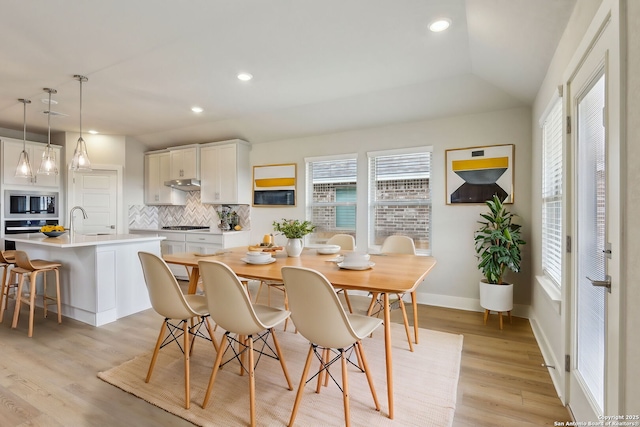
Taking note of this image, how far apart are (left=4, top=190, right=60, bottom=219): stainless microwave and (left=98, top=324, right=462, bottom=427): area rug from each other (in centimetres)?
408

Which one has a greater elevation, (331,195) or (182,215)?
(331,195)

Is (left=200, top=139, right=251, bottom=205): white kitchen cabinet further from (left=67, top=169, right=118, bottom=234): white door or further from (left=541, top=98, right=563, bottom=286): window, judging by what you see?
(left=541, top=98, right=563, bottom=286): window

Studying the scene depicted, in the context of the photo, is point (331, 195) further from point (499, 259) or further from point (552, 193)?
point (552, 193)

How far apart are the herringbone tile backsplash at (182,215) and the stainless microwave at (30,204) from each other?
3.70 ft

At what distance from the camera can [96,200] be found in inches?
218

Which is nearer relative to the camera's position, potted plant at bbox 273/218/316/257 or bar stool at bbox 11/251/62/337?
potted plant at bbox 273/218/316/257

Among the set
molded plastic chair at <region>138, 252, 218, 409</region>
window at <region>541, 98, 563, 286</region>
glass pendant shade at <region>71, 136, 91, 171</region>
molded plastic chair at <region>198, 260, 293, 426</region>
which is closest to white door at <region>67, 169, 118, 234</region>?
glass pendant shade at <region>71, 136, 91, 171</region>

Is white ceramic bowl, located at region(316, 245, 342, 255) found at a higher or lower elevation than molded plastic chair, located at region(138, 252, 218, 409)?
higher

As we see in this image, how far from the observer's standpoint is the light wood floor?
73.8 inches

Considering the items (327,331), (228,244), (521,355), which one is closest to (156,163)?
(228,244)

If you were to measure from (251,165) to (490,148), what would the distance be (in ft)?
11.7

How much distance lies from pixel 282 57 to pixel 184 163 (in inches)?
139

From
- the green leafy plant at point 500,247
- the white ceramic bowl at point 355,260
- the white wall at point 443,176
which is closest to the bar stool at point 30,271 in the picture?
the white ceramic bowl at point 355,260

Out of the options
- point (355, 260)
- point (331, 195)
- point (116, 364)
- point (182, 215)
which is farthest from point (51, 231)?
point (355, 260)
